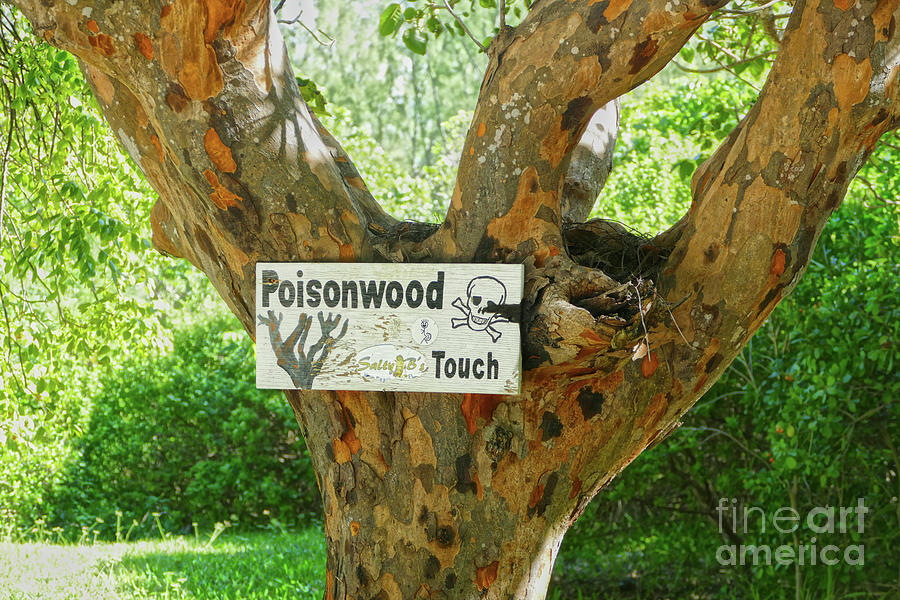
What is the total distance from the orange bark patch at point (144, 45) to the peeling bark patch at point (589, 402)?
115cm

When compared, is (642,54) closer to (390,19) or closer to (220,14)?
(220,14)

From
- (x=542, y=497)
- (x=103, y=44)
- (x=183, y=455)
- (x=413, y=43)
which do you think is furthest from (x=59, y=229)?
(x=183, y=455)

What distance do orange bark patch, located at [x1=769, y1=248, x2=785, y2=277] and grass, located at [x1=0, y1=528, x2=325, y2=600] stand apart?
357 cm

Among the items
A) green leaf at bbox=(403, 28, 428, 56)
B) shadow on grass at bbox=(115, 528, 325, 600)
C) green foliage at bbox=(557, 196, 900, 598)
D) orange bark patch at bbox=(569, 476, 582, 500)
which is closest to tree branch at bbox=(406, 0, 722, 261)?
orange bark patch at bbox=(569, 476, 582, 500)

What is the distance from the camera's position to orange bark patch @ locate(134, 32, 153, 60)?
5.44 feet

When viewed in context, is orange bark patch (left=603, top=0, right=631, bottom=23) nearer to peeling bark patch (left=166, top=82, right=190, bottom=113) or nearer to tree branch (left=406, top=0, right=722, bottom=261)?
tree branch (left=406, top=0, right=722, bottom=261)

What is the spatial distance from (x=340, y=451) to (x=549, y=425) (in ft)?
1.58

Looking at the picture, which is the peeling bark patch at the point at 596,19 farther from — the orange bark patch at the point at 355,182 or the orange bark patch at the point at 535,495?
the orange bark patch at the point at 535,495

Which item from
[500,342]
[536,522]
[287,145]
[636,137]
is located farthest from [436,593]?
[636,137]

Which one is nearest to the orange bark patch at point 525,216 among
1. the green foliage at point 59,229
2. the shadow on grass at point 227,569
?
the green foliage at point 59,229

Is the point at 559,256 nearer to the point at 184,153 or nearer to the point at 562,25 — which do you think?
the point at 562,25

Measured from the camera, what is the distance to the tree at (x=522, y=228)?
5.35 feet

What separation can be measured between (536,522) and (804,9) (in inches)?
48.4

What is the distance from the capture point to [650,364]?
1.82 meters
